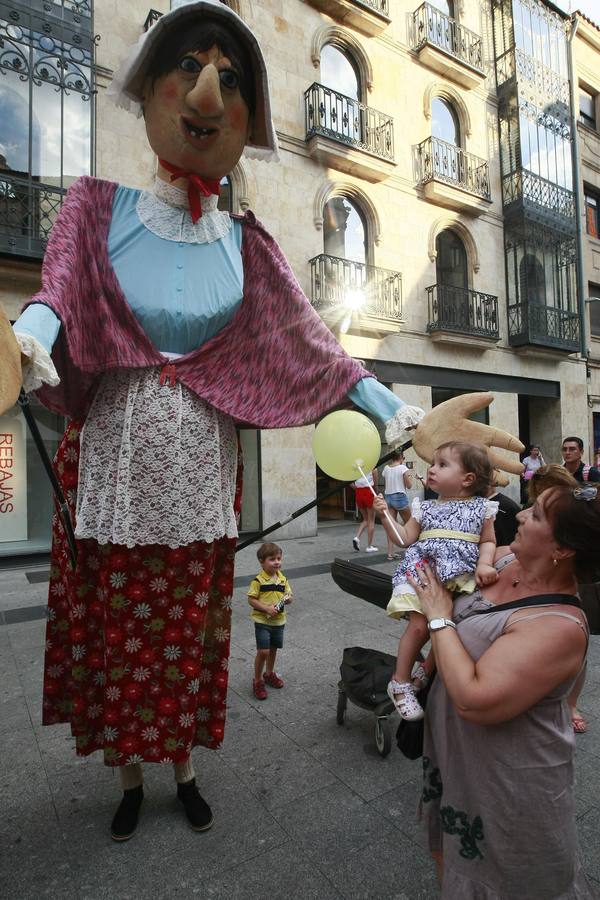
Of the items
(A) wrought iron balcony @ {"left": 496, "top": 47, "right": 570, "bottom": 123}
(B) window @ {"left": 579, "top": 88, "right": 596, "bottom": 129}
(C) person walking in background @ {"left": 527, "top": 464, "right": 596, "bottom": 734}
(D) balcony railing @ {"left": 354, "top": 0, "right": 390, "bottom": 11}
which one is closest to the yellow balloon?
(C) person walking in background @ {"left": 527, "top": 464, "right": 596, "bottom": 734}

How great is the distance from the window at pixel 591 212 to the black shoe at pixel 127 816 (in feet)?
60.9

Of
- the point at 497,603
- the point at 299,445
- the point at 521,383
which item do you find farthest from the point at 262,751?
the point at 521,383

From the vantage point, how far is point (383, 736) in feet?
7.69

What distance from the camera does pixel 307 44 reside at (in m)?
9.80

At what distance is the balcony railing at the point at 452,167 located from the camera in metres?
11.5

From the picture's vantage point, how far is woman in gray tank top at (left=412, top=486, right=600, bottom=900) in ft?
3.68

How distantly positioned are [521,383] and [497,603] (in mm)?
13521

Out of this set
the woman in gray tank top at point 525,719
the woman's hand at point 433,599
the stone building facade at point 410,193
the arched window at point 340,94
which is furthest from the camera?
the arched window at point 340,94

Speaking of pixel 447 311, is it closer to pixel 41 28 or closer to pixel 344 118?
pixel 344 118

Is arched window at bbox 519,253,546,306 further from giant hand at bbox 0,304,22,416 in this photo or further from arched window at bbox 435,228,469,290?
giant hand at bbox 0,304,22,416

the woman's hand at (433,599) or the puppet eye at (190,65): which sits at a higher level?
the puppet eye at (190,65)

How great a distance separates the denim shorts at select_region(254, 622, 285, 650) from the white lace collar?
2.17 metres

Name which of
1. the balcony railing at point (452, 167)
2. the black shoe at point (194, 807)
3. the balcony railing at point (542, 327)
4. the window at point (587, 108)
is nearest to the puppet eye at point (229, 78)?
the black shoe at point (194, 807)

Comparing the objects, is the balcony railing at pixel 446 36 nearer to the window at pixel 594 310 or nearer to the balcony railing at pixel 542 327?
the balcony railing at pixel 542 327
